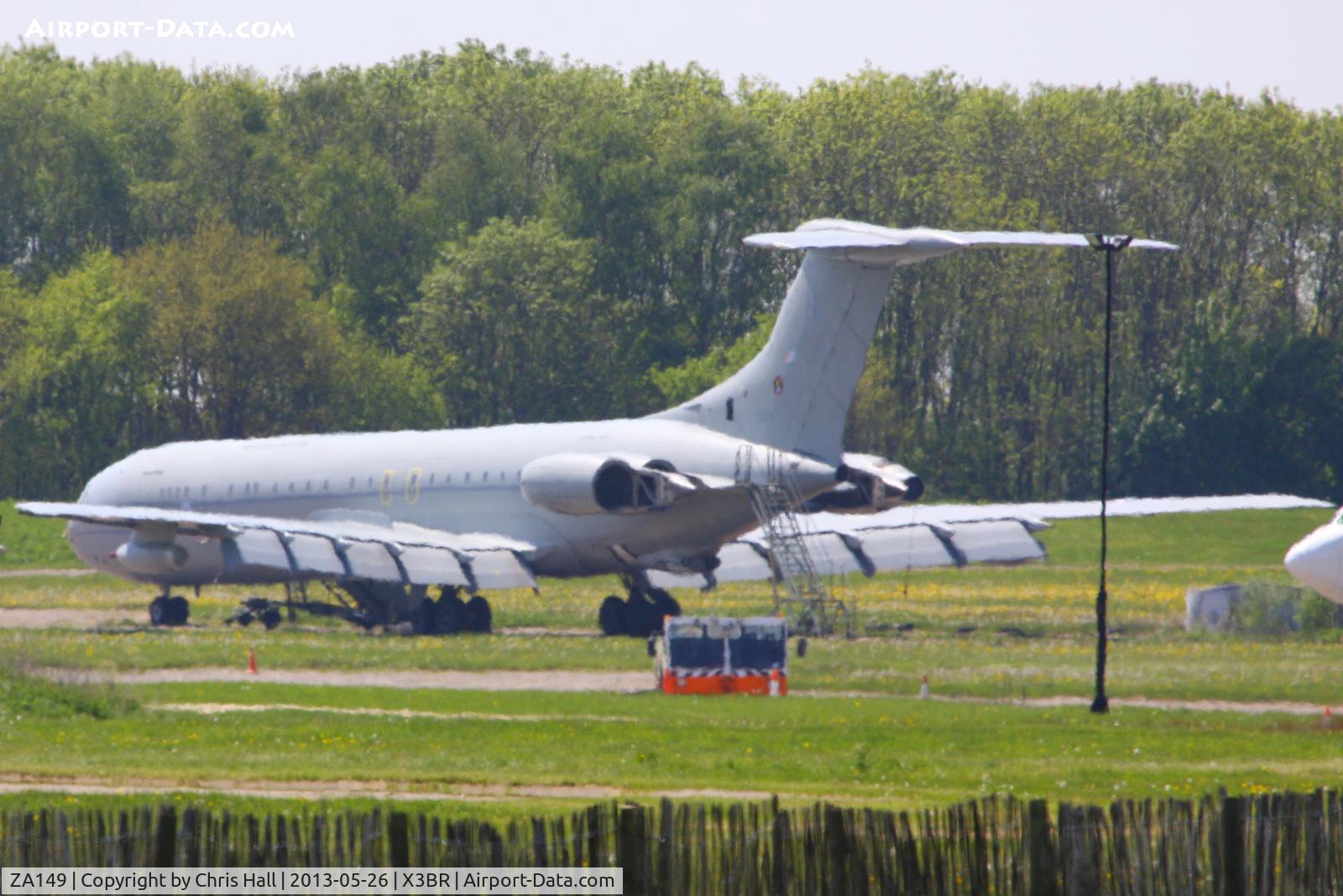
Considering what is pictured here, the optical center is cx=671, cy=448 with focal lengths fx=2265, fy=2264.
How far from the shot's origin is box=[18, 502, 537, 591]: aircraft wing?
143ft

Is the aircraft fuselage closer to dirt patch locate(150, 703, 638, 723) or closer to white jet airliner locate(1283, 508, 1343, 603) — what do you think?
white jet airliner locate(1283, 508, 1343, 603)

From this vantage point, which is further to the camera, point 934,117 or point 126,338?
point 934,117

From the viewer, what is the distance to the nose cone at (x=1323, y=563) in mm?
31203

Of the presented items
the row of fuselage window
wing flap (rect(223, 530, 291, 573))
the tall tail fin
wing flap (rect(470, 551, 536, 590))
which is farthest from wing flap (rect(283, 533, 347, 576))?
the tall tail fin

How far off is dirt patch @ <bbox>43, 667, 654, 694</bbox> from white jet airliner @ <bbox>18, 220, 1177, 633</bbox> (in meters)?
6.90

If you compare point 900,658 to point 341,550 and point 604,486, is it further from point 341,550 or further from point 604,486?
point 341,550

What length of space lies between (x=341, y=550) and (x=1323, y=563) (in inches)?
776

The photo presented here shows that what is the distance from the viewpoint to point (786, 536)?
139 feet

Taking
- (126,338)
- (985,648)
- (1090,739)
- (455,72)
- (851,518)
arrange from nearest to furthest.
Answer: (1090,739)
(985,648)
(851,518)
(126,338)
(455,72)

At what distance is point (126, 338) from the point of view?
9269cm

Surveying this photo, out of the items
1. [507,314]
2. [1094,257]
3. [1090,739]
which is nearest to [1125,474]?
[1094,257]

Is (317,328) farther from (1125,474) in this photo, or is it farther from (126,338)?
(1125,474)

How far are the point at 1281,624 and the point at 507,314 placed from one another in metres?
57.0

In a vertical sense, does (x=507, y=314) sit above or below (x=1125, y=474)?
above
